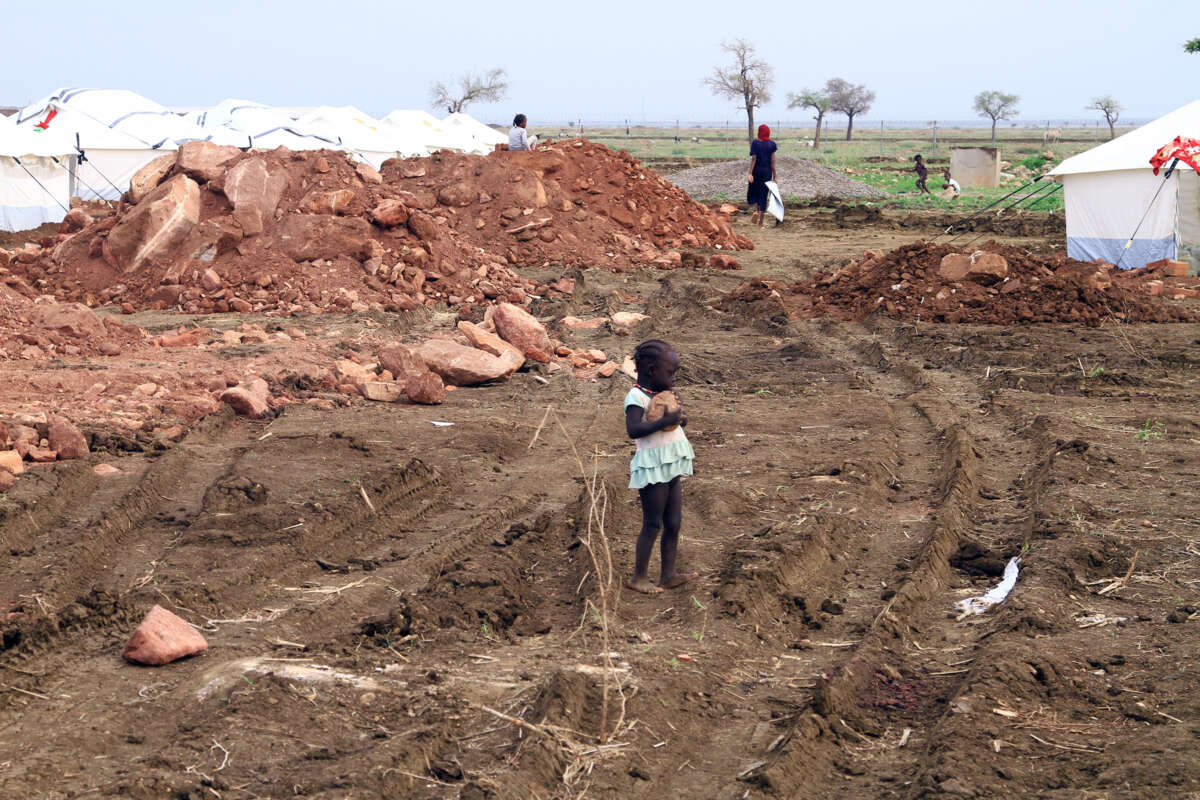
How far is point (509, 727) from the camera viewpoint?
4.35m

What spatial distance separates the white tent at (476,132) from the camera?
44.3 metres

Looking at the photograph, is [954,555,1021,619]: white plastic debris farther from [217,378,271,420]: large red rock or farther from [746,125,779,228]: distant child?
[746,125,779,228]: distant child

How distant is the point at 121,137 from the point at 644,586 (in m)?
28.7

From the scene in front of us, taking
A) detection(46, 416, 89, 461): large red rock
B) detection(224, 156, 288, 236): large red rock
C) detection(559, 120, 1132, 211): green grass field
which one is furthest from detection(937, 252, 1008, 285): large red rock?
detection(46, 416, 89, 461): large red rock

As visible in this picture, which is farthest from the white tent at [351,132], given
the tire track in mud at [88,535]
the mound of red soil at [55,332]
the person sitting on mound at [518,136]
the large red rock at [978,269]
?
the tire track in mud at [88,535]

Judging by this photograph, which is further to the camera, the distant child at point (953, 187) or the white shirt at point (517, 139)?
the distant child at point (953, 187)

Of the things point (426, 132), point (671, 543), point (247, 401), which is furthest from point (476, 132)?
point (671, 543)

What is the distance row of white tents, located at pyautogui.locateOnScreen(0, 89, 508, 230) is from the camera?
2594 cm

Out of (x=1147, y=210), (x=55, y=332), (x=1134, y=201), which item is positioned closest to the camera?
(x=55, y=332)

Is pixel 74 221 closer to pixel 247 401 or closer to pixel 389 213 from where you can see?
pixel 389 213

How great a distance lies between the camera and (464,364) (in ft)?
37.8

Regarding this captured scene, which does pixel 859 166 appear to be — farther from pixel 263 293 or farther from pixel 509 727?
pixel 509 727

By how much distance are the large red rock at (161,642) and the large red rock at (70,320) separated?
8100 millimetres

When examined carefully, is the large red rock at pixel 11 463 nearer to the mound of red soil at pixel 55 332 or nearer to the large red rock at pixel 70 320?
the mound of red soil at pixel 55 332
